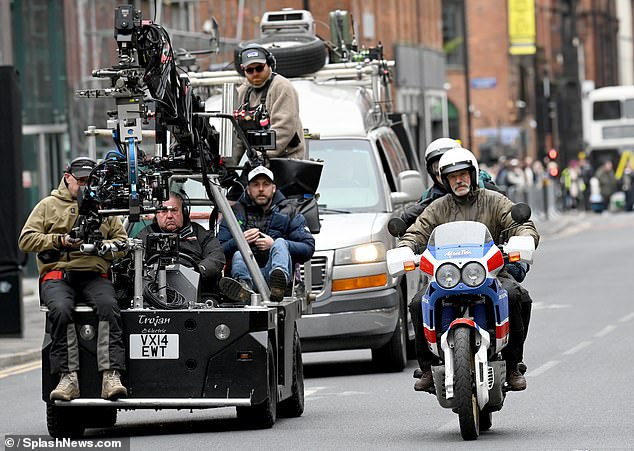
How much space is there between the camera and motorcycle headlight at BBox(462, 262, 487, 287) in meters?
10.9

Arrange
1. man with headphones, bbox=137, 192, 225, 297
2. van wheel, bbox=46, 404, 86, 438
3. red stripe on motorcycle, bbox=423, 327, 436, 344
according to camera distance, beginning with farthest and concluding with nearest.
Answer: man with headphones, bbox=137, 192, 225, 297
van wheel, bbox=46, 404, 86, 438
red stripe on motorcycle, bbox=423, 327, 436, 344

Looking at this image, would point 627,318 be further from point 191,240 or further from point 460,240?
point 460,240

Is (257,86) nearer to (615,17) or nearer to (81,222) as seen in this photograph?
(81,222)

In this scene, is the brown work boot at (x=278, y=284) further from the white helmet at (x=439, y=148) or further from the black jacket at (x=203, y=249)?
the white helmet at (x=439, y=148)

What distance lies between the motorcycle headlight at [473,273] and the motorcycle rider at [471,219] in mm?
590

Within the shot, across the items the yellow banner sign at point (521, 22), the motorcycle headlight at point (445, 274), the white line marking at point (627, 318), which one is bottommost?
the white line marking at point (627, 318)

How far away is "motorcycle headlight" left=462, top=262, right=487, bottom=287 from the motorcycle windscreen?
0.22 ft

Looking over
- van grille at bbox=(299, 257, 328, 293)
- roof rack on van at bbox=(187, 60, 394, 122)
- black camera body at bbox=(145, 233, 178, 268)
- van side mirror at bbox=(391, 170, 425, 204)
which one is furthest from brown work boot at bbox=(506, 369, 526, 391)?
roof rack on van at bbox=(187, 60, 394, 122)

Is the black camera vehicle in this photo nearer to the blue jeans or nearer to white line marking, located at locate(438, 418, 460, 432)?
the blue jeans

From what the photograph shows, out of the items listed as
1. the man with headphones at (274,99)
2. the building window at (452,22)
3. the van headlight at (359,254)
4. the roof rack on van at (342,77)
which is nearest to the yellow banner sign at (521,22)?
the building window at (452,22)

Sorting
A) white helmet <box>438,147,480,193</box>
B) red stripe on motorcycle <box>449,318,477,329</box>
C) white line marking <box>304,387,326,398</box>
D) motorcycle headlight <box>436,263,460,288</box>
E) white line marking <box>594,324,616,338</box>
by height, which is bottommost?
white line marking <box>594,324,616,338</box>

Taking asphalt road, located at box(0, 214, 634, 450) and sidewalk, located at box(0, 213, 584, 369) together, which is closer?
asphalt road, located at box(0, 214, 634, 450)

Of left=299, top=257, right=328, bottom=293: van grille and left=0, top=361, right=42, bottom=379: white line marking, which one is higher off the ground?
left=299, top=257, right=328, bottom=293: van grille

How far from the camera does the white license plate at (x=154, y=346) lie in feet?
39.5
